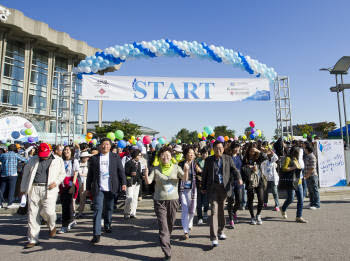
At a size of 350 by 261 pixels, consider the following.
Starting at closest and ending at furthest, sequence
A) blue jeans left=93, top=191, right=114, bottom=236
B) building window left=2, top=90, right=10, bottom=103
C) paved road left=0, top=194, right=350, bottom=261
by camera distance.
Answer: paved road left=0, top=194, right=350, bottom=261 < blue jeans left=93, top=191, right=114, bottom=236 < building window left=2, top=90, right=10, bottom=103

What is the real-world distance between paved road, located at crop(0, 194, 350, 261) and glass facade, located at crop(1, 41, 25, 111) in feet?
96.9

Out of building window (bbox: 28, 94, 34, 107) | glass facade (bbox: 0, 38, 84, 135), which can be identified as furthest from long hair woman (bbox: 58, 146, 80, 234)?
building window (bbox: 28, 94, 34, 107)

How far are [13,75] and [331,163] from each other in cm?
3483

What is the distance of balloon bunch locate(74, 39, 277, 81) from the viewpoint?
11.4 meters

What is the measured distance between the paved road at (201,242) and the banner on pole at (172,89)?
272 inches

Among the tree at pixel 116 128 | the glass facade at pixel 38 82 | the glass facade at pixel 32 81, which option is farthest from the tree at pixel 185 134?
the glass facade at pixel 38 82

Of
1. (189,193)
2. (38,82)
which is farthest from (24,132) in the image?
(38,82)

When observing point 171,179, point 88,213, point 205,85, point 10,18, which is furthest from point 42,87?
point 171,179

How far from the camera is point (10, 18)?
1119 inches

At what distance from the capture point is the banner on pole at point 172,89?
11.4 metres

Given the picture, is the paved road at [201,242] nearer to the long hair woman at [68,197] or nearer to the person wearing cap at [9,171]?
the long hair woman at [68,197]

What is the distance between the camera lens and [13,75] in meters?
30.3

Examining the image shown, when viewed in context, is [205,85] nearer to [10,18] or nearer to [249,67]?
[249,67]

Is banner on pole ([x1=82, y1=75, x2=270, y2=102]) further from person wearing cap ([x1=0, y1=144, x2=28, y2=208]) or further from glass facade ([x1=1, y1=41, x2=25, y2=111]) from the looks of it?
glass facade ([x1=1, y1=41, x2=25, y2=111])
